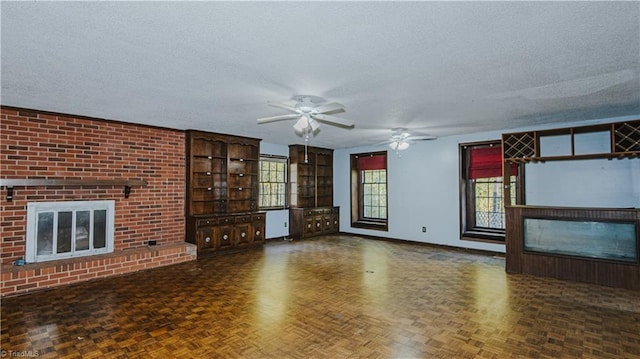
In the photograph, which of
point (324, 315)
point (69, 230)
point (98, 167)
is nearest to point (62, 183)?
point (98, 167)

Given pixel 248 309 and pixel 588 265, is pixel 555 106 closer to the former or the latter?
pixel 588 265

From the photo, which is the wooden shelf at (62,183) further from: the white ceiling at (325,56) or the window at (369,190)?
the window at (369,190)

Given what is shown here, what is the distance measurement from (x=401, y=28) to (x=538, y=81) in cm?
198

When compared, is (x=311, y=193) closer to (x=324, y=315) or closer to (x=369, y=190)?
(x=369, y=190)

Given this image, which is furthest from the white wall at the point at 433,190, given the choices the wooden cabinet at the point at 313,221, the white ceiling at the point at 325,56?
the white ceiling at the point at 325,56

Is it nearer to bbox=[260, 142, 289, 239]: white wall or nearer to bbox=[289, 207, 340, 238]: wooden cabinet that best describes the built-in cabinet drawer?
bbox=[260, 142, 289, 239]: white wall

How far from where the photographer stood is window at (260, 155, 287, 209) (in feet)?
25.5

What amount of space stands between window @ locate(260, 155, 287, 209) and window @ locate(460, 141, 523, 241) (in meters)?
4.12

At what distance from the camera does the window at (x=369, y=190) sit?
8.24 m

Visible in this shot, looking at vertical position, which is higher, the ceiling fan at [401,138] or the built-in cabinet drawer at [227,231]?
the ceiling fan at [401,138]

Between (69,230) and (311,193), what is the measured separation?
5.19m

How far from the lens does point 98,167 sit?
506 cm

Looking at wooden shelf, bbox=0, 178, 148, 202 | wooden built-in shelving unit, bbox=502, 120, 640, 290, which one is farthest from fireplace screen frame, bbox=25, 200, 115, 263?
wooden built-in shelving unit, bbox=502, 120, 640, 290

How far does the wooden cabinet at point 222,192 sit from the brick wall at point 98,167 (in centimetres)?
23
